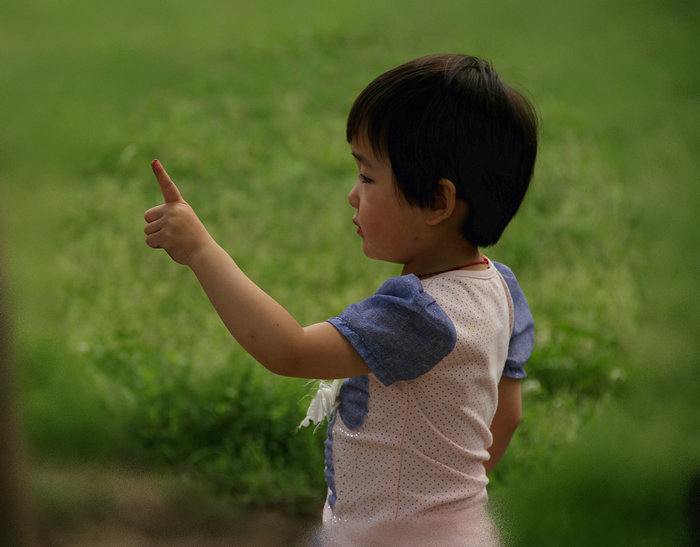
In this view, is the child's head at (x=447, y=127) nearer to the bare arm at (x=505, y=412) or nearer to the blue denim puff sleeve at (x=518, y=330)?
the blue denim puff sleeve at (x=518, y=330)

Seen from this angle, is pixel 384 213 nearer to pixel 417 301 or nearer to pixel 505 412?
pixel 417 301

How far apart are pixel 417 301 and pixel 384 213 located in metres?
0.18

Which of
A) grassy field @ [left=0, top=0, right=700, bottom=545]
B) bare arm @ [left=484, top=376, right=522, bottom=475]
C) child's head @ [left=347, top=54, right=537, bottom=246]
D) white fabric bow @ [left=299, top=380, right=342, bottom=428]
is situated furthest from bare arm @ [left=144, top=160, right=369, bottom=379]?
grassy field @ [left=0, top=0, right=700, bottom=545]

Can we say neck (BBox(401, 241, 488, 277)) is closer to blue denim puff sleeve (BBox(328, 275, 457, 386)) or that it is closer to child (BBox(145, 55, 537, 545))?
child (BBox(145, 55, 537, 545))

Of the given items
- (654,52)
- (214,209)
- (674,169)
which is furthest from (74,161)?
(654,52)

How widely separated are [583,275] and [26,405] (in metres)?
2.07

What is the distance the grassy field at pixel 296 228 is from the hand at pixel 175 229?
0.59 meters

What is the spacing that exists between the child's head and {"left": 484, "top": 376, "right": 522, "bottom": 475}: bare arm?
1.20 feet

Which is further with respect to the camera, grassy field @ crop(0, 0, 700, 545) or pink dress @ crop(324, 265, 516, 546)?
grassy field @ crop(0, 0, 700, 545)

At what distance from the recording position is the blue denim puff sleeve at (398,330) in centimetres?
136

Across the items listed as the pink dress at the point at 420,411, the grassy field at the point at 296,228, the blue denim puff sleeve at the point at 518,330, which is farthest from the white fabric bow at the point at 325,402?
the grassy field at the point at 296,228

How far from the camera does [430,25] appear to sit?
18.3 feet

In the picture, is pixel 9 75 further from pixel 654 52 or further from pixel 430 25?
pixel 654 52

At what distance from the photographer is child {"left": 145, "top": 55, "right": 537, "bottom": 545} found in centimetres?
137
